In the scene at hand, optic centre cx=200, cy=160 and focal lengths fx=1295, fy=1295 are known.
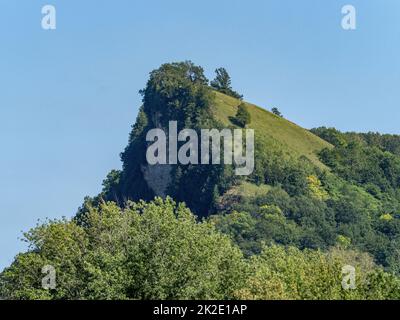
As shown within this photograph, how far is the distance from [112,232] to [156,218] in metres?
7.02

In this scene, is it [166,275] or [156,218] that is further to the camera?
[156,218]

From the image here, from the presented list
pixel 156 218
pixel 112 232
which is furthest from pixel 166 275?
pixel 112 232

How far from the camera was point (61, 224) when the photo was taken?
8650cm
